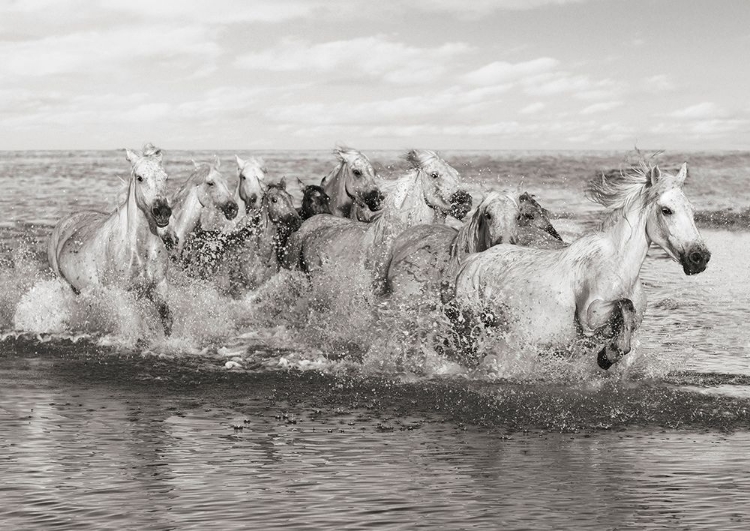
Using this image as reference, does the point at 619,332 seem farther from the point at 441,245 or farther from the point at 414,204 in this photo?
the point at 414,204

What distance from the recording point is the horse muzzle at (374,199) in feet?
41.2

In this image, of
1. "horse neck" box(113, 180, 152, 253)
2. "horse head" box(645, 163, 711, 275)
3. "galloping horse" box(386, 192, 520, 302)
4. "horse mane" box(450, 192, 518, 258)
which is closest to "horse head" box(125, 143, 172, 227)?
"horse neck" box(113, 180, 152, 253)

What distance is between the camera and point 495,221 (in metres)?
9.56

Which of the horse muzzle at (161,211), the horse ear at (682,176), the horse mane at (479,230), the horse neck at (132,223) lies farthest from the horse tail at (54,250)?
the horse ear at (682,176)

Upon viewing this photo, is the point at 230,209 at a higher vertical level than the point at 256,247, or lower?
higher

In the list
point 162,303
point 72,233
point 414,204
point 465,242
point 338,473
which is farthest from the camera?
point 72,233

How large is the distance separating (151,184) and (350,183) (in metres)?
3.65

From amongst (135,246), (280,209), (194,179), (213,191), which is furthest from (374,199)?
(135,246)

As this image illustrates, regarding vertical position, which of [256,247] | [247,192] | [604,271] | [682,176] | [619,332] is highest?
A: [682,176]

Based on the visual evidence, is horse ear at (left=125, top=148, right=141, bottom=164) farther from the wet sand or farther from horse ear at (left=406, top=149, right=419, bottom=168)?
horse ear at (left=406, top=149, right=419, bottom=168)

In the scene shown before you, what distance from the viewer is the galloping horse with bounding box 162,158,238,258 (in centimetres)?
1252

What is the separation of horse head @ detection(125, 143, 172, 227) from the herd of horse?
0.5 inches

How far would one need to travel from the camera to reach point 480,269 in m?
9.02

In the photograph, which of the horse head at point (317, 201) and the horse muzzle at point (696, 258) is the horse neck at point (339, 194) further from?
the horse muzzle at point (696, 258)
